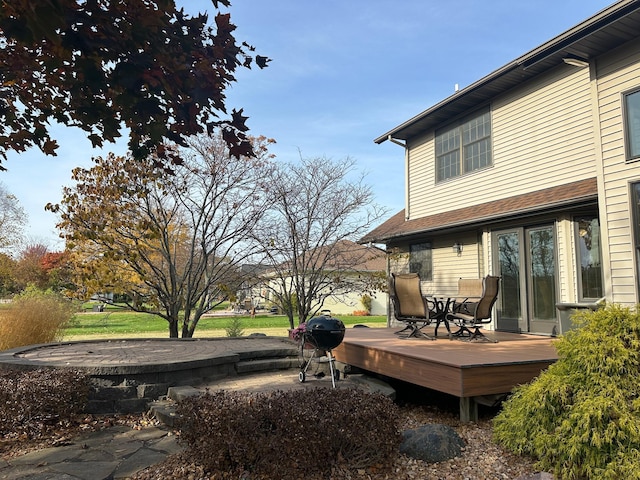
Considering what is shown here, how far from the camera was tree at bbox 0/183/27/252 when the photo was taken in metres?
27.5

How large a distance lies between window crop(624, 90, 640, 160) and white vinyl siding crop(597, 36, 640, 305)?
61mm

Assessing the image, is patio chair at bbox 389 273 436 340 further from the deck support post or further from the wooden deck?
the deck support post

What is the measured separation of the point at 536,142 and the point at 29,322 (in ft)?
35.0

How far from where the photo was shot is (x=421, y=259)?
1113 cm

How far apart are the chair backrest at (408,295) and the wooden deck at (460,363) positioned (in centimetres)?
57

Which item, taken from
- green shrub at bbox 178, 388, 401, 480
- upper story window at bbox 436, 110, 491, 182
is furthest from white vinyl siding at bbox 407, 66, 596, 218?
green shrub at bbox 178, 388, 401, 480

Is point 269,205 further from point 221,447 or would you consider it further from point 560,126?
point 221,447

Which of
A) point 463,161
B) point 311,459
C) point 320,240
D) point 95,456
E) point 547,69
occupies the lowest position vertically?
point 95,456

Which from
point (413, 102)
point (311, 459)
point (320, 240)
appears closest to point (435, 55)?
point (413, 102)

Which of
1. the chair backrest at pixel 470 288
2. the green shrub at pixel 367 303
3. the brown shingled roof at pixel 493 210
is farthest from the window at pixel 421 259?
the green shrub at pixel 367 303

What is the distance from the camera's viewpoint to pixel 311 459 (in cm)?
283

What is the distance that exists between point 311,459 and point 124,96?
256cm

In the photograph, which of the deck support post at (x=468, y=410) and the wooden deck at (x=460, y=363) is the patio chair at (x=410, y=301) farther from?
the deck support post at (x=468, y=410)

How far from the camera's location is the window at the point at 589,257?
23.0 ft
